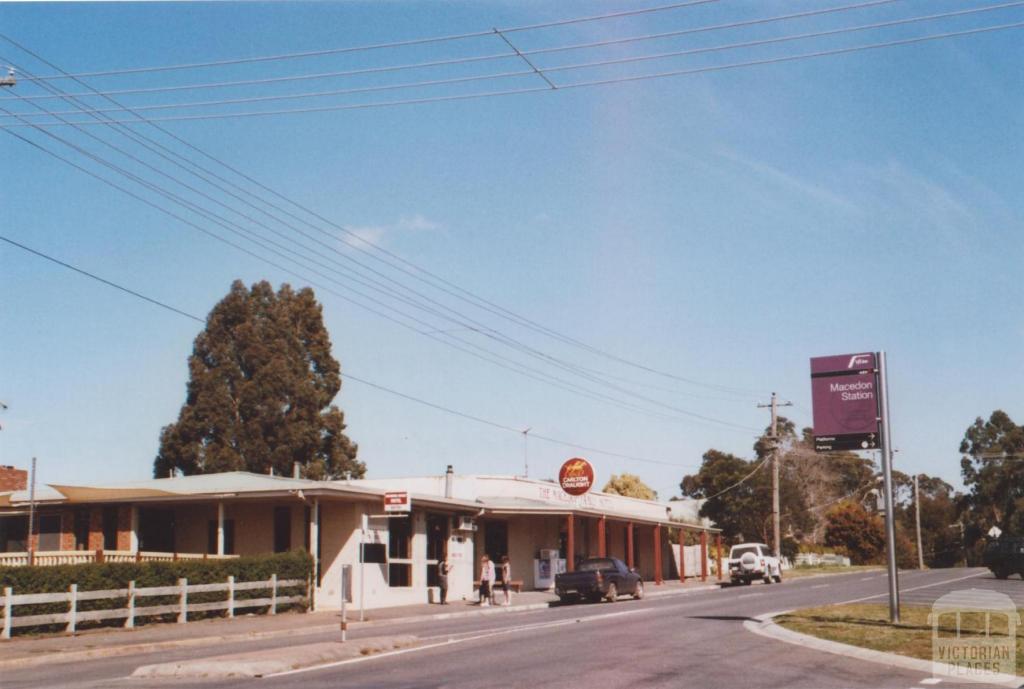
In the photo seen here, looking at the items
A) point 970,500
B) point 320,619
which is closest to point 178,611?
point 320,619

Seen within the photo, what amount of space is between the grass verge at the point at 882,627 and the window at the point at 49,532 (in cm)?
2501

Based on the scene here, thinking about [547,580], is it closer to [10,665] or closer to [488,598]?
[488,598]

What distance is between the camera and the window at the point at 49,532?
118 feet

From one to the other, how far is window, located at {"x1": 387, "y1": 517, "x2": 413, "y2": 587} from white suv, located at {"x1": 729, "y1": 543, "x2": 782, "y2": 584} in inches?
804

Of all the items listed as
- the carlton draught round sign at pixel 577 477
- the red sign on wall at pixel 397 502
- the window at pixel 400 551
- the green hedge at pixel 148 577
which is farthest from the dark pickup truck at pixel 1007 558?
the green hedge at pixel 148 577

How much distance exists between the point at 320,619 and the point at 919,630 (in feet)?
48.7

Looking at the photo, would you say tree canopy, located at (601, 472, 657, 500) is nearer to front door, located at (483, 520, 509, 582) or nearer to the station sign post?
front door, located at (483, 520, 509, 582)

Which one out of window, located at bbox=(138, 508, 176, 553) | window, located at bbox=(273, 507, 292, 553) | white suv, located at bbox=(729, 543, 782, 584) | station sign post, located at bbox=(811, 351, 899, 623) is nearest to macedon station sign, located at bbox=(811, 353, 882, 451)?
station sign post, located at bbox=(811, 351, 899, 623)

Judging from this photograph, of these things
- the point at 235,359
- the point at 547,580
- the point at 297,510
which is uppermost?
the point at 235,359

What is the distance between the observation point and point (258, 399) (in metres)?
60.1

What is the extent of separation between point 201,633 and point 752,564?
32464 millimetres

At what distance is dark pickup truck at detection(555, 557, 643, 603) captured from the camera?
35281 millimetres

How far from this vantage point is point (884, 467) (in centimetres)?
2127

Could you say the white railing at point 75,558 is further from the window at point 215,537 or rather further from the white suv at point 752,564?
the white suv at point 752,564
